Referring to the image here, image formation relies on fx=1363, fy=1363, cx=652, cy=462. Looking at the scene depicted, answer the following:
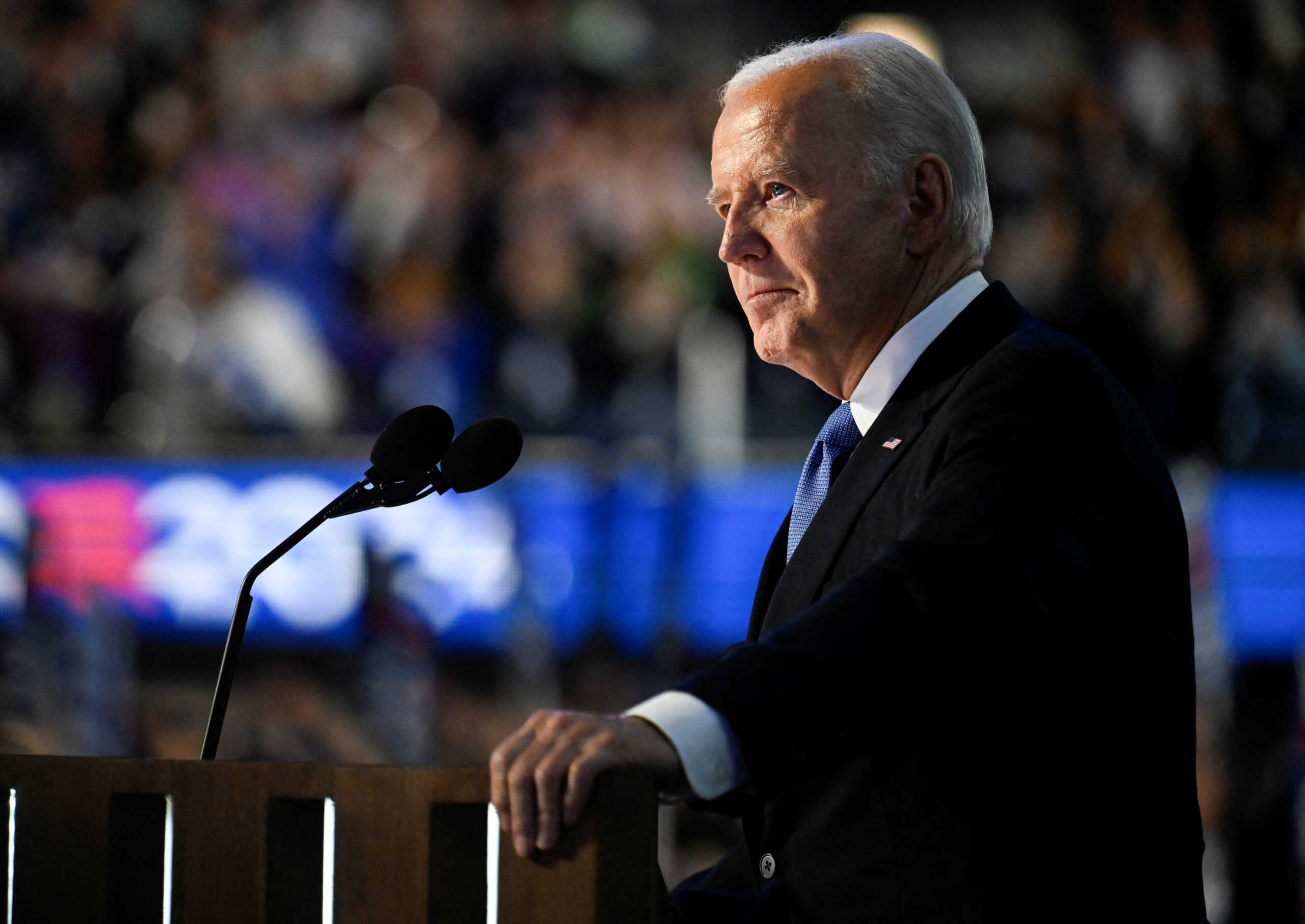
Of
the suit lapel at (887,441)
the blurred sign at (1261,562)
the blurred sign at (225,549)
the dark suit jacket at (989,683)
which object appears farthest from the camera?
the blurred sign at (225,549)

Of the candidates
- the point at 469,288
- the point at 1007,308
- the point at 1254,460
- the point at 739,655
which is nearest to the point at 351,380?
the point at 469,288

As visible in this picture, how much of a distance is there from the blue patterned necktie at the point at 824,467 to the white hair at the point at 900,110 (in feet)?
0.88

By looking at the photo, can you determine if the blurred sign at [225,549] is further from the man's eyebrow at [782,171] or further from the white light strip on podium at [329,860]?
the white light strip on podium at [329,860]

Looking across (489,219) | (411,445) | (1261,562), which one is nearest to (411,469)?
(411,445)

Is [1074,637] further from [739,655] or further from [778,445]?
[778,445]

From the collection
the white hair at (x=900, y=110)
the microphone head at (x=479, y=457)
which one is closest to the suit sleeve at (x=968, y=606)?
the white hair at (x=900, y=110)

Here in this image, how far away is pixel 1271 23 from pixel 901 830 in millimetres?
5155

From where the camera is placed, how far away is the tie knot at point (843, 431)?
163cm

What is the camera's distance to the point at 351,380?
495 centimetres

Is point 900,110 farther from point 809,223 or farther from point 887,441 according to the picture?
point 887,441

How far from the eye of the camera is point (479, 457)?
5.04 ft

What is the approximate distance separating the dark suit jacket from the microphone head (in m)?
0.36

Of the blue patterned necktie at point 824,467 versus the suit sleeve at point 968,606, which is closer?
the suit sleeve at point 968,606

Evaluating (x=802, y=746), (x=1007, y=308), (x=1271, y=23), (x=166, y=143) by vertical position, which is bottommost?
(x=802, y=746)
